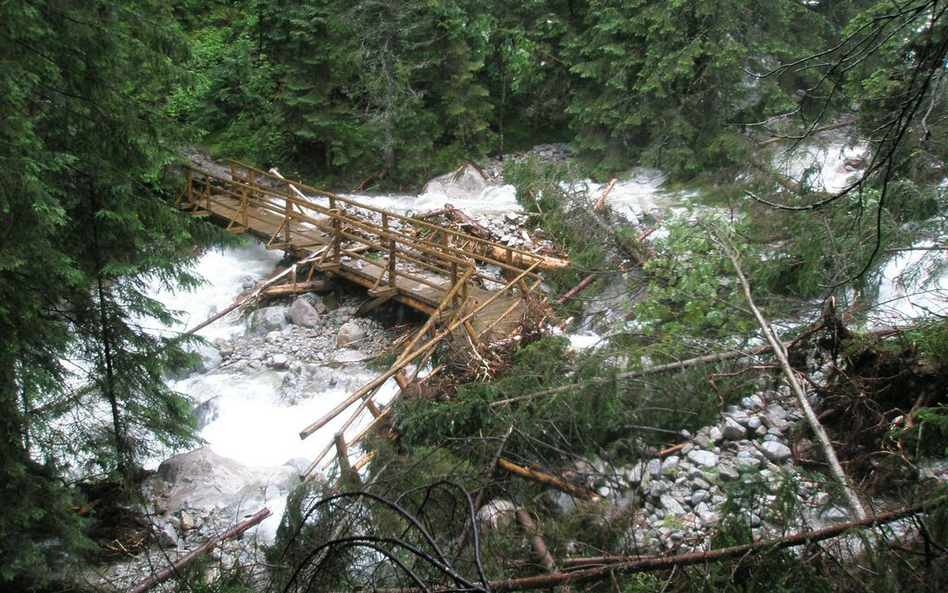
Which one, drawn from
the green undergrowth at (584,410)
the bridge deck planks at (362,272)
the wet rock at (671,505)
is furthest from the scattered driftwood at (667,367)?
the bridge deck planks at (362,272)

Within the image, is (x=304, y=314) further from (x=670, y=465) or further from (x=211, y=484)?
(x=670, y=465)

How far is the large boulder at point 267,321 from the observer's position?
10062 millimetres

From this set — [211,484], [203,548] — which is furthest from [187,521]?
[203,548]

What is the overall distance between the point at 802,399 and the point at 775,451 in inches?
17.0

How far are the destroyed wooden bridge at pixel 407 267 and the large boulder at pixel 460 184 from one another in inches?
84.7

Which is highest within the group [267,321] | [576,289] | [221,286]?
[221,286]

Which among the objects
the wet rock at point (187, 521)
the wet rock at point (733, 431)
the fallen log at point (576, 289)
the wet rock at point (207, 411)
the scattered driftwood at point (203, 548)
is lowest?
the wet rock at point (733, 431)

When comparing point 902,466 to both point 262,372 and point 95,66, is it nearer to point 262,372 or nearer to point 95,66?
point 95,66

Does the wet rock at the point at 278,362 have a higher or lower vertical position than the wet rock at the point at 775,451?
higher

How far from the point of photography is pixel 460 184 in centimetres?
1538

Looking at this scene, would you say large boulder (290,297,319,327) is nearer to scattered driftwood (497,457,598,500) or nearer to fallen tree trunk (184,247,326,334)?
fallen tree trunk (184,247,326,334)

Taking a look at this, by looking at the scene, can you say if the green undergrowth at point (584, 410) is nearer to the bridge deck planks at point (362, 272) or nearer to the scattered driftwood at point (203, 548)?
the scattered driftwood at point (203, 548)

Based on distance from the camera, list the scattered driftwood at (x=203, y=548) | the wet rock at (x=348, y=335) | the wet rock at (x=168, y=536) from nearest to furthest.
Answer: the scattered driftwood at (x=203, y=548) < the wet rock at (x=168, y=536) < the wet rock at (x=348, y=335)

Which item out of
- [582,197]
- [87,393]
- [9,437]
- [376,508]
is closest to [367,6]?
[582,197]
